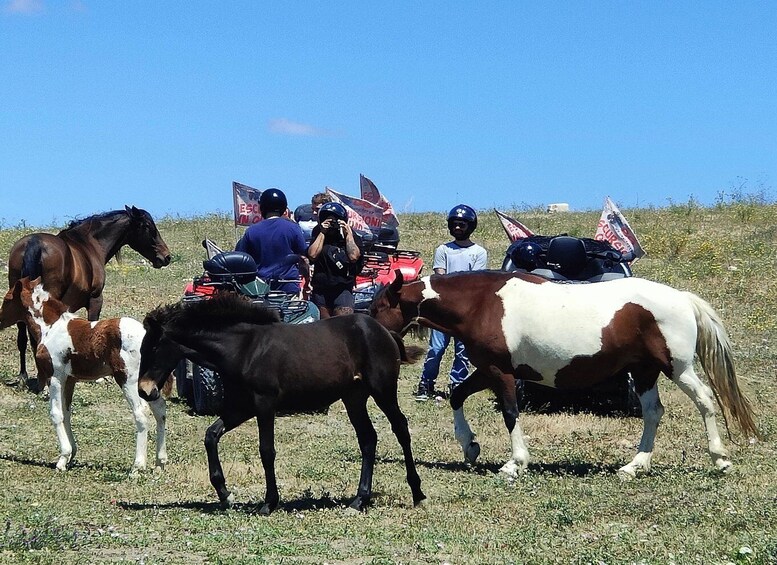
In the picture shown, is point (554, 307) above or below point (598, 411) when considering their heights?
above

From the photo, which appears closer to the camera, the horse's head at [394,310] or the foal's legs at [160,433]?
the foal's legs at [160,433]

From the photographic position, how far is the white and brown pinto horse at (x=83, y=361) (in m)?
10.7

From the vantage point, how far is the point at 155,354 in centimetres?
906

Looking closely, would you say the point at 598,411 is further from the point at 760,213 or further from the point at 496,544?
the point at 760,213

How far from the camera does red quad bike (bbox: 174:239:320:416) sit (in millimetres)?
12656

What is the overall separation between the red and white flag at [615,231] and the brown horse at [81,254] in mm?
6279

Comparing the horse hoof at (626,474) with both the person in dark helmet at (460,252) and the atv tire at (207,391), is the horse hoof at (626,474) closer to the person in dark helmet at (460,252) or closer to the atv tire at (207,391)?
the person in dark helmet at (460,252)

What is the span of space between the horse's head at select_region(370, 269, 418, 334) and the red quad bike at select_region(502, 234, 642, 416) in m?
2.58

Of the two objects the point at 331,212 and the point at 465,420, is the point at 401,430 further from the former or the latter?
the point at 331,212

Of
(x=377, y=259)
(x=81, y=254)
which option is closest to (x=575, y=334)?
(x=377, y=259)

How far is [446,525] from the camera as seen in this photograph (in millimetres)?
8391

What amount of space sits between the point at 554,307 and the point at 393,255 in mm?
7336

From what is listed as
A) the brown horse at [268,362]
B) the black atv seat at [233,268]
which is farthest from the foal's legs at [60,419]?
the black atv seat at [233,268]

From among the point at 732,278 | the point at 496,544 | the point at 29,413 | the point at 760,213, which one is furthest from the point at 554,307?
the point at 760,213
